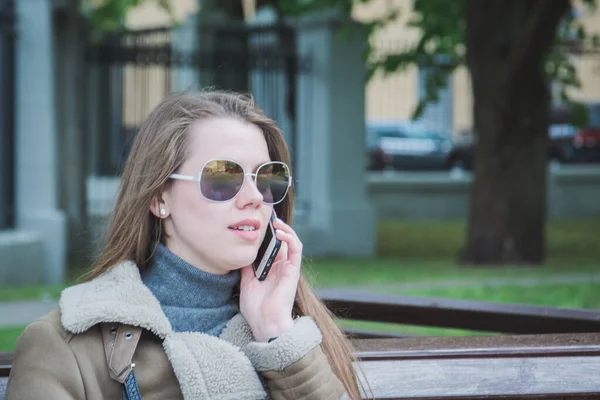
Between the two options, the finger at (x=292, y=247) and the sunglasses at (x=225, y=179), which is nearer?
the sunglasses at (x=225, y=179)

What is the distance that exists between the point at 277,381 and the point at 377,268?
380 inches

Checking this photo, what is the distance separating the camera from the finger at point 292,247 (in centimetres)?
229

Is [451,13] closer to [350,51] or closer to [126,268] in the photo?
[350,51]

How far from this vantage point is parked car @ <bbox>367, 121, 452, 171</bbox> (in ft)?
82.2

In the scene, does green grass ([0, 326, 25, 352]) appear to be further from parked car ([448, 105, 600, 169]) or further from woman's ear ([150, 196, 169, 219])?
parked car ([448, 105, 600, 169])

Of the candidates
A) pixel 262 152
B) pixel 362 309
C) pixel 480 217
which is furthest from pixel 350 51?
pixel 262 152

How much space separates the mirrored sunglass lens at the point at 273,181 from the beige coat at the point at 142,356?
0.26 m

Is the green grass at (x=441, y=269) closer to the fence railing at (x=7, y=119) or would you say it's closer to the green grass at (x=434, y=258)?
the green grass at (x=434, y=258)

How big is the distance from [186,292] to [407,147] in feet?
76.7

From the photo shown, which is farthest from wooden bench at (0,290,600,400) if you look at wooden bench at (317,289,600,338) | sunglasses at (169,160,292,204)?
wooden bench at (317,289,600,338)

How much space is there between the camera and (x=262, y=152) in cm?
226

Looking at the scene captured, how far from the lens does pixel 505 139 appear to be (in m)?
12.3

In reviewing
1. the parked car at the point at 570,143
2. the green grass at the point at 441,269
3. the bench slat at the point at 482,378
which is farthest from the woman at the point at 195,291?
the parked car at the point at 570,143

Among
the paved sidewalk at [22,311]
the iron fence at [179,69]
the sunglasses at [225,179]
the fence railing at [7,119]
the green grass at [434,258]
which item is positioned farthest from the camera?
the iron fence at [179,69]
